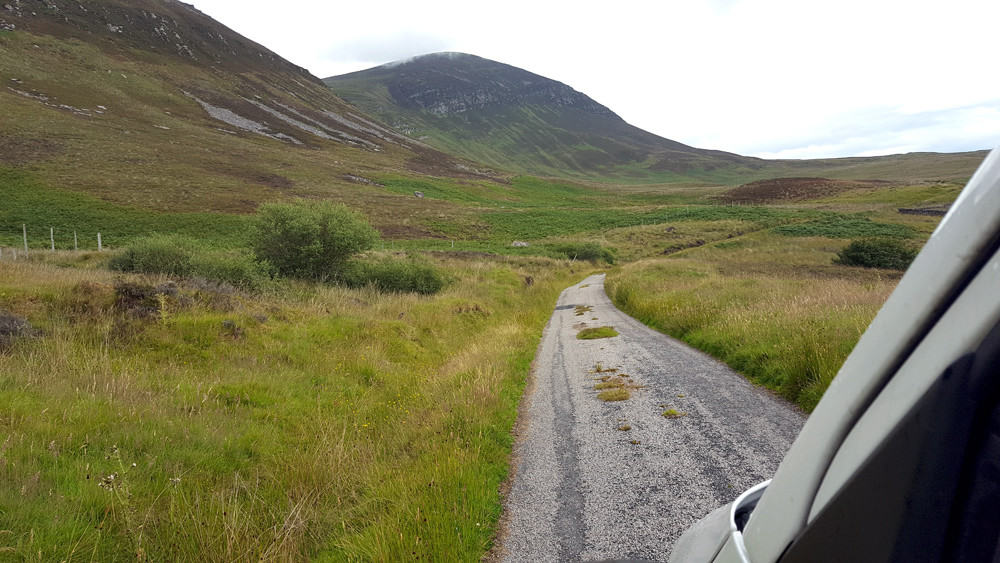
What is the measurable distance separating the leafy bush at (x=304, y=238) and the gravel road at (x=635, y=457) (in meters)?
11.4

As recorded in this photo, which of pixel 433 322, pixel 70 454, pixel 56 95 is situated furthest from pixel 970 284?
pixel 56 95

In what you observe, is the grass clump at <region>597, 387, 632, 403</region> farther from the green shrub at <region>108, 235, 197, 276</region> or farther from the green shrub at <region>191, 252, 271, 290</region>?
the green shrub at <region>108, 235, 197, 276</region>

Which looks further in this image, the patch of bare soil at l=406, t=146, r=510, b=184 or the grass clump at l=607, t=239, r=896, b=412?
the patch of bare soil at l=406, t=146, r=510, b=184

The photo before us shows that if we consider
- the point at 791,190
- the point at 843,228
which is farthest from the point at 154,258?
the point at 791,190

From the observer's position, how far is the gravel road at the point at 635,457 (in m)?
3.85

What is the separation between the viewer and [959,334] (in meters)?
0.64

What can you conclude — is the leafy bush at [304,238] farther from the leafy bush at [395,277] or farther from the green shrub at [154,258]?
the green shrub at [154,258]

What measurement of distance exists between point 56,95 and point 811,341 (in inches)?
3837

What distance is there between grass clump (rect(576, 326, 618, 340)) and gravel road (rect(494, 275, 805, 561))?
134 inches

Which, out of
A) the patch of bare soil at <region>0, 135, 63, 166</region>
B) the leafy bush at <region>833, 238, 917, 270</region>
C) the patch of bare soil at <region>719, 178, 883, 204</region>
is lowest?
the leafy bush at <region>833, 238, 917, 270</region>

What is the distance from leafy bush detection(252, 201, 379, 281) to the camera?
54.3ft

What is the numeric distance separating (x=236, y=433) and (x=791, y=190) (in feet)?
329

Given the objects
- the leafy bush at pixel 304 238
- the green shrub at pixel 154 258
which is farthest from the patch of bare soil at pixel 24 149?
the leafy bush at pixel 304 238

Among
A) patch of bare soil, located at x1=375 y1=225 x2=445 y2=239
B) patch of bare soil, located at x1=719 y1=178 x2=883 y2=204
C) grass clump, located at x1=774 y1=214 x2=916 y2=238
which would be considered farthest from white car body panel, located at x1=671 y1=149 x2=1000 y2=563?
patch of bare soil, located at x1=719 y1=178 x2=883 y2=204
